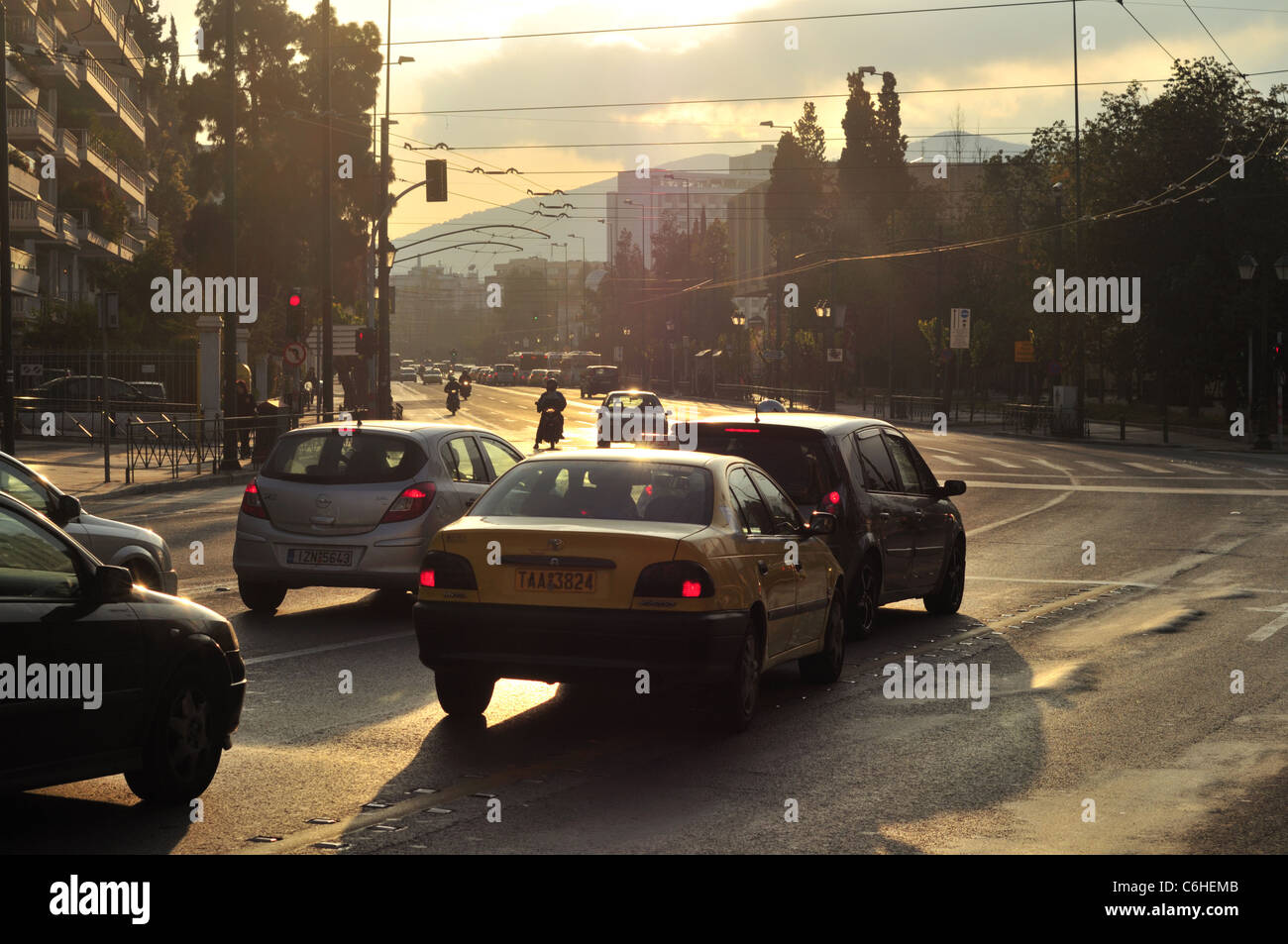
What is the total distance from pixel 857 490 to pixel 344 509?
4004 millimetres

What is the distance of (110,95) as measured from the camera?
7831 centimetres

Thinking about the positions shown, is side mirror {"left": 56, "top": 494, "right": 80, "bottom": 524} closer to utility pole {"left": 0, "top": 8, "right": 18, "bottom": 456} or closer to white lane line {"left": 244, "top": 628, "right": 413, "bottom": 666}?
white lane line {"left": 244, "top": 628, "right": 413, "bottom": 666}

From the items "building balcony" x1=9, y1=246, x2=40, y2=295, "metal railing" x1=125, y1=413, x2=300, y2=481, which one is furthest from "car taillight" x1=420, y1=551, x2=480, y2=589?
"building balcony" x1=9, y1=246, x2=40, y2=295

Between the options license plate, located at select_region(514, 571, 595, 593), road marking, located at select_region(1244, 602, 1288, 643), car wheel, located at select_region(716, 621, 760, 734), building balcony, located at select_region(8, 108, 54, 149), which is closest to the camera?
license plate, located at select_region(514, 571, 595, 593)

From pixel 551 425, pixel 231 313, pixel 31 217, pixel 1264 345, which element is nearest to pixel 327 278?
pixel 551 425

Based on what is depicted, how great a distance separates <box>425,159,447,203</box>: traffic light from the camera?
133ft

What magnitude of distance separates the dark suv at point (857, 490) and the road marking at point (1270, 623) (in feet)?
8.51

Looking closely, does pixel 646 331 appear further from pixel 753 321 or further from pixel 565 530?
pixel 565 530

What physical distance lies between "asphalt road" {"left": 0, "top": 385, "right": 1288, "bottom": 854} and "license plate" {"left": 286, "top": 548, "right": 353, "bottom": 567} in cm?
50

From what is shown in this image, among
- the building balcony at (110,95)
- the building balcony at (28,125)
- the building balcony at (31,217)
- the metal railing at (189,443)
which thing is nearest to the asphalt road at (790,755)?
the metal railing at (189,443)

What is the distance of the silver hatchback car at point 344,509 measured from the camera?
13172mm

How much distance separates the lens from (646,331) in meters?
138

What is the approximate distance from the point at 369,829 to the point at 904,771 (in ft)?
8.82

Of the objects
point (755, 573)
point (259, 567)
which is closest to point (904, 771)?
point (755, 573)
